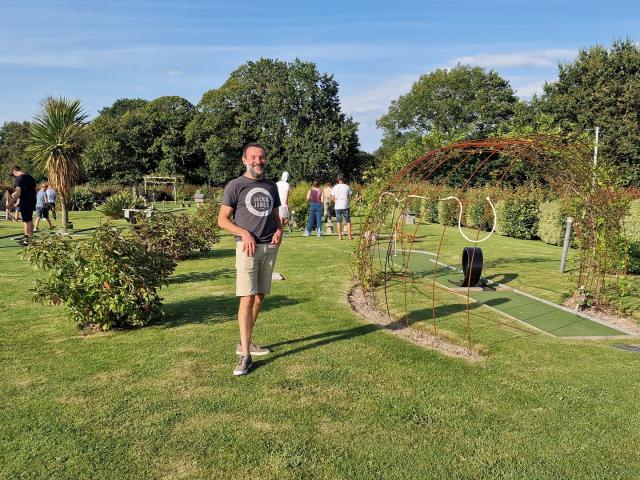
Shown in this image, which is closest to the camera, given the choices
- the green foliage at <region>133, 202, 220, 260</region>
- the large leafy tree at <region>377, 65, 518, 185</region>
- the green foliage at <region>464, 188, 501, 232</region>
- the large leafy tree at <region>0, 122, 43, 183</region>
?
the green foliage at <region>133, 202, 220, 260</region>

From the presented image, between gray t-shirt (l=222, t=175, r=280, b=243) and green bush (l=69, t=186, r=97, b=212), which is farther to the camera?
green bush (l=69, t=186, r=97, b=212)

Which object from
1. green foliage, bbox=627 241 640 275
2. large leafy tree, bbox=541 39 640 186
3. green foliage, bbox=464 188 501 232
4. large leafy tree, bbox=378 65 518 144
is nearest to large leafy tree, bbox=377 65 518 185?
large leafy tree, bbox=378 65 518 144

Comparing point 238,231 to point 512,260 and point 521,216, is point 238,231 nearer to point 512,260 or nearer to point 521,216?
point 512,260

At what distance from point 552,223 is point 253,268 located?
14.8 metres

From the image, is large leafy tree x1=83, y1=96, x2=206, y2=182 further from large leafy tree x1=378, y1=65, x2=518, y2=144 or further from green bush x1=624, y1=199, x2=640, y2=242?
green bush x1=624, y1=199, x2=640, y2=242

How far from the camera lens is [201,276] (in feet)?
29.3

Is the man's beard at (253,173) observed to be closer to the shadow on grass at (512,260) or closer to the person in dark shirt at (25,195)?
the shadow on grass at (512,260)

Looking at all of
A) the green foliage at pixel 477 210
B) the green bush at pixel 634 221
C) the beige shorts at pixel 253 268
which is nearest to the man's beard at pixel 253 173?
the beige shorts at pixel 253 268

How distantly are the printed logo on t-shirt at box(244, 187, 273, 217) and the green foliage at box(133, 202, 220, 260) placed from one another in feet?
13.8

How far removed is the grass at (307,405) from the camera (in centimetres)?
291

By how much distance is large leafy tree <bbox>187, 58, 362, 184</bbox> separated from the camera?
50562mm

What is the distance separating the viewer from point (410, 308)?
697 cm

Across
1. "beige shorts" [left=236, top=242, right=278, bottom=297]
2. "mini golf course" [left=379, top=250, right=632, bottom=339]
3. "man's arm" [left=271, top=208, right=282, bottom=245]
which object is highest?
"man's arm" [left=271, top=208, right=282, bottom=245]

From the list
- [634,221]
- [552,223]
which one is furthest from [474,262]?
[552,223]
